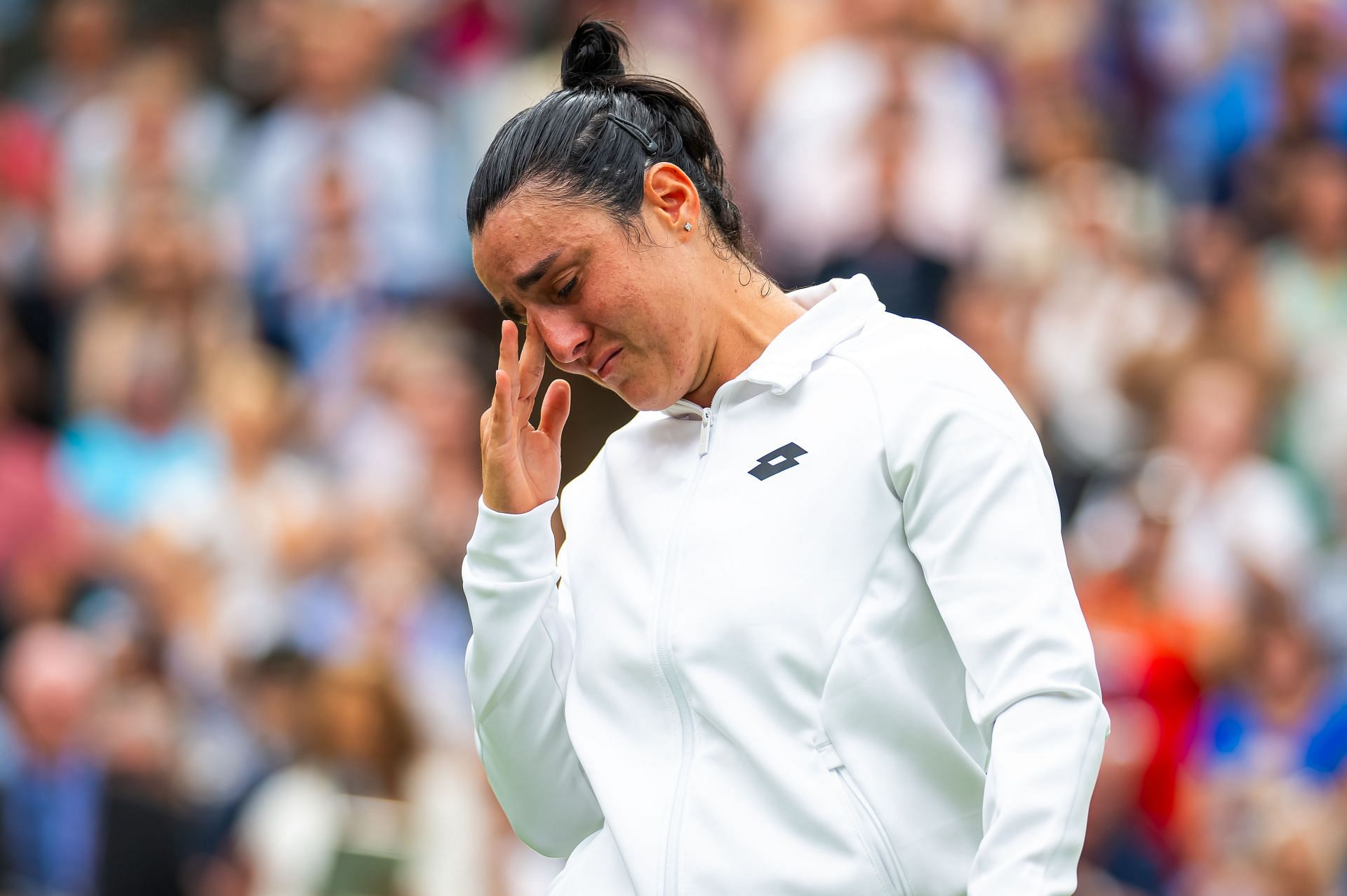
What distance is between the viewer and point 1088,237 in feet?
24.4

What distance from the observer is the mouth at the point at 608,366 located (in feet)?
7.82

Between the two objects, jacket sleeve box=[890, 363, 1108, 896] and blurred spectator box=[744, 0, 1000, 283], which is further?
blurred spectator box=[744, 0, 1000, 283]

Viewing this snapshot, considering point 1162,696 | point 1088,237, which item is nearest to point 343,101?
point 1088,237

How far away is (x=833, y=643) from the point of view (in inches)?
87.2

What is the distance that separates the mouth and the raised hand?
0.09 meters

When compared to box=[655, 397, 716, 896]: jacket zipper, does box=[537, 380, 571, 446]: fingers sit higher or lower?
higher

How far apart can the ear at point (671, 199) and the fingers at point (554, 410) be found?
32 cm

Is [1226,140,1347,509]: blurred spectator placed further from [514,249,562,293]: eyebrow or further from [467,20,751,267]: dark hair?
[514,249,562,293]: eyebrow

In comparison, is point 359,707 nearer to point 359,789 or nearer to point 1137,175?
point 359,789

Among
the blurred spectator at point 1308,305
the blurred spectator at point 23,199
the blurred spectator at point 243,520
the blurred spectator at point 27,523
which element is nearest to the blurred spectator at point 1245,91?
the blurred spectator at point 1308,305

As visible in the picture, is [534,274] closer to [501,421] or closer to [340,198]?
[501,421]

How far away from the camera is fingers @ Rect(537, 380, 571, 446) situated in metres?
2.61

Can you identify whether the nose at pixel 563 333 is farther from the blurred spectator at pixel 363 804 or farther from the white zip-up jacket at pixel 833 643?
the blurred spectator at pixel 363 804

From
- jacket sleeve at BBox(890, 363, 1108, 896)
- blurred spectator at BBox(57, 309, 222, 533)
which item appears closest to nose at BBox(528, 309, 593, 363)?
jacket sleeve at BBox(890, 363, 1108, 896)
